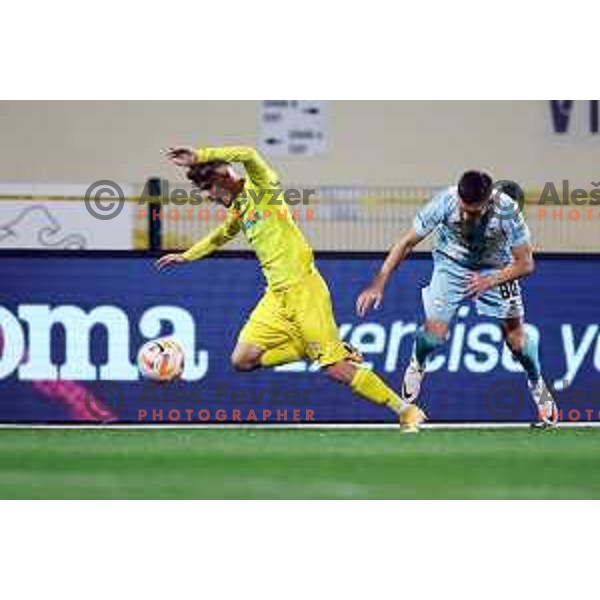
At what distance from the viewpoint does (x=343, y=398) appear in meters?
17.0

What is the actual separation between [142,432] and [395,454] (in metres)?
2.44

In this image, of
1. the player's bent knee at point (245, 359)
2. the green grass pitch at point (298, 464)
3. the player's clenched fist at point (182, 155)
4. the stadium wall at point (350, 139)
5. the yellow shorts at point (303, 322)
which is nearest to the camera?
the green grass pitch at point (298, 464)

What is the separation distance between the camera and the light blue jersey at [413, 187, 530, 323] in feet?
52.7

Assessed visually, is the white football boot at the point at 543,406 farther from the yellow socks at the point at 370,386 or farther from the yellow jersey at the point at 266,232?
the yellow jersey at the point at 266,232

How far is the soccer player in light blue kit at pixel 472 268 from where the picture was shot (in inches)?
634

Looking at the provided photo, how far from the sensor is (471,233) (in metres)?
16.1

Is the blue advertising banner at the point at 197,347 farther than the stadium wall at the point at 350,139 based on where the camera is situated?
No

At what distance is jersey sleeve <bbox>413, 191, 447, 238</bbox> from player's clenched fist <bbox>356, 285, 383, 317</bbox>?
72cm

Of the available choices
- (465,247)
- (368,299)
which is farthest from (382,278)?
(465,247)

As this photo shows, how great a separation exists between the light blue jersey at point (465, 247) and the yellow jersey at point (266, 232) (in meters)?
0.90

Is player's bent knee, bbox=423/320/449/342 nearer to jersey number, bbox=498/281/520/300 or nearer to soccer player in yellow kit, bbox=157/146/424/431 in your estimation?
jersey number, bbox=498/281/520/300

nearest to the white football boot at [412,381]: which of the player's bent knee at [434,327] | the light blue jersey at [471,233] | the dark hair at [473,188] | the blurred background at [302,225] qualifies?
the blurred background at [302,225]

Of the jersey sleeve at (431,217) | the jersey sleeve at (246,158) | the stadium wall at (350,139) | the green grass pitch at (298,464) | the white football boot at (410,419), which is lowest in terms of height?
the green grass pitch at (298,464)

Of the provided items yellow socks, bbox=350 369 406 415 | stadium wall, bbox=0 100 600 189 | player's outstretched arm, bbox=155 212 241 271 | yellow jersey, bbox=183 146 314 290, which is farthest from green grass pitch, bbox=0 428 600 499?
stadium wall, bbox=0 100 600 189
